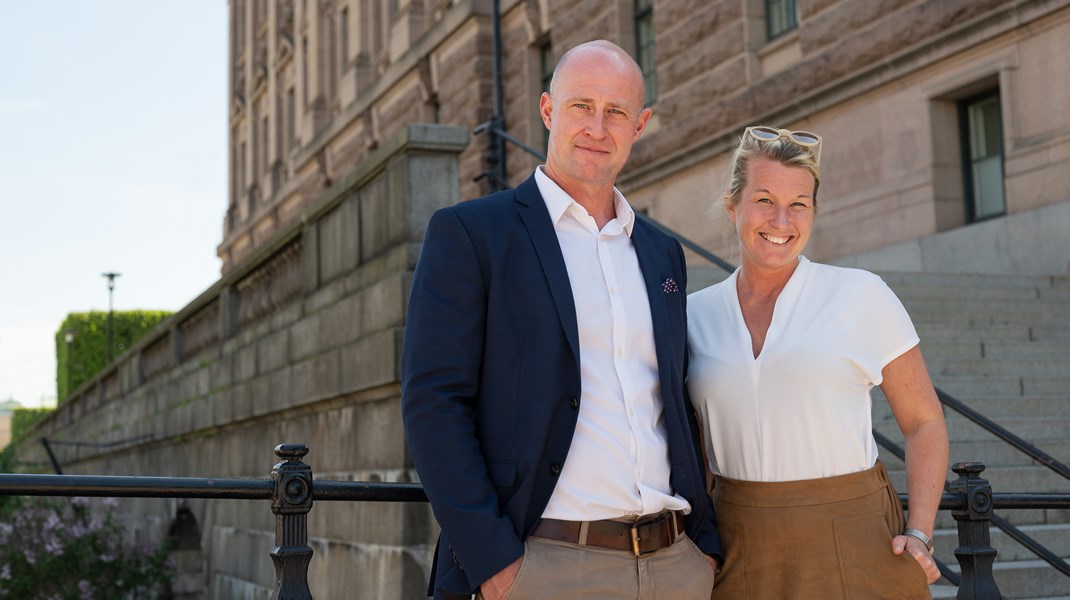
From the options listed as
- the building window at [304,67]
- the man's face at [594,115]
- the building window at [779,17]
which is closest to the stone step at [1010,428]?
the man's face at [594,115]

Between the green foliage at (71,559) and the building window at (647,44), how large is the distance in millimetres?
10433

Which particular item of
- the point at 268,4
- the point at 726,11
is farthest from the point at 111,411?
the point at 268,4

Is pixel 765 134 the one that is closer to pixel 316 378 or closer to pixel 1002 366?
pixel 316 378

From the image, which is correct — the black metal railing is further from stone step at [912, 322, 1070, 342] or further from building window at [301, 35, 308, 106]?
building window at [301, 35, 308, 106]

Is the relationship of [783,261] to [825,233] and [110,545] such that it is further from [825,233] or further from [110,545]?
[825,233]

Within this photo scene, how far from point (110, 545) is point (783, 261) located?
10.6 meters

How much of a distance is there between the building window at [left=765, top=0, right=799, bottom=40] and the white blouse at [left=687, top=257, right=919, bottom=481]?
1333 cm

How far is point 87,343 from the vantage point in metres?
48.7

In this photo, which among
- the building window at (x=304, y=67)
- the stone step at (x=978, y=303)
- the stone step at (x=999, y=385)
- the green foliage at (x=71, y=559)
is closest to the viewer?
the stone step at (x=999, y=385)

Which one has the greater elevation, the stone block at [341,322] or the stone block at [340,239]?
the stone block at [340,239]

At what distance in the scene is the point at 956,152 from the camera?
13.5 metres

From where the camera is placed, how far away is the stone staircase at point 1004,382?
21.0 feet

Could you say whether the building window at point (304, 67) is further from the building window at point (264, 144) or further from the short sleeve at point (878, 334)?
the short sleeve at point (878, 334)

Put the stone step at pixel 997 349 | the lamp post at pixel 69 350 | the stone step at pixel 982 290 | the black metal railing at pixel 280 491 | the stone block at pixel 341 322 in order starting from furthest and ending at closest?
the lamp post at pixel 69 350 → the stone step at pixel 982 290 → the stone step at pixel 997 349 → the stone block at pixel 341 322 → the black metal railing at pixel 280 491
